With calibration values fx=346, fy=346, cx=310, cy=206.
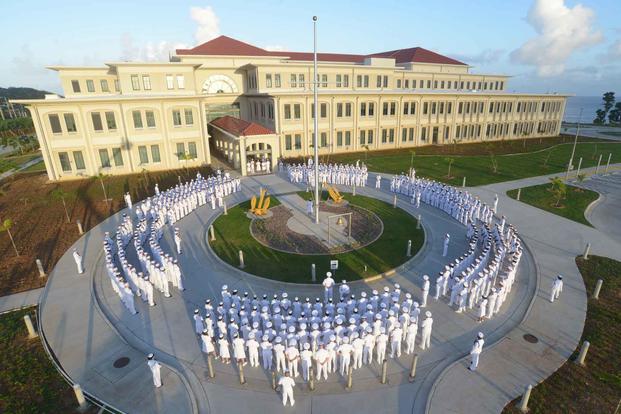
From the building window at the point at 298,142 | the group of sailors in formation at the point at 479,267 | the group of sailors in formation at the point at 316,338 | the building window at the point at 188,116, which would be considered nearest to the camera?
the group of sailors in formation at the point at 316,338

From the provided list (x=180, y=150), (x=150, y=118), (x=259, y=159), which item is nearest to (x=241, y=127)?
(x=259, y=159)

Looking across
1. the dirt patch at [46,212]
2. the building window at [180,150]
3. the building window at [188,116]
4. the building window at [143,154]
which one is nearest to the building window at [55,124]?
the dirt patch at [46,212]

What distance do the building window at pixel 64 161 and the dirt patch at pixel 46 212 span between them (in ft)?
6.18

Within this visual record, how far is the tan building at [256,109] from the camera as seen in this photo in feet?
118

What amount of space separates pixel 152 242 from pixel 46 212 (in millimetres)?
15402

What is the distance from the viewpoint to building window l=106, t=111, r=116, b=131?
1411 inches

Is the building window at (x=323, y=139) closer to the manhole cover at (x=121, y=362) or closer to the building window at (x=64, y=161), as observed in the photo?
the building window at (x=64, y=161)

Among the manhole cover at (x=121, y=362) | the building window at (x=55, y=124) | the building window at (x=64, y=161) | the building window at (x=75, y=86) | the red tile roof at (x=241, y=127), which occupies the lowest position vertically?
the manhole cover at (x=121, y=362)

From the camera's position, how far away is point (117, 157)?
37.3 m

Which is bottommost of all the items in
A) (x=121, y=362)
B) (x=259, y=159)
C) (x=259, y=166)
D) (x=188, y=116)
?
(x=121, y=362)

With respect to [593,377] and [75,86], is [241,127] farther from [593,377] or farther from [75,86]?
[593,377]

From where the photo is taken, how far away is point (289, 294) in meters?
16.5

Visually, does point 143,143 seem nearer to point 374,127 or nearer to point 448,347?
point 374,127

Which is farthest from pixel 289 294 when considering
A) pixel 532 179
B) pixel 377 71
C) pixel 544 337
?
pixel 377 71
